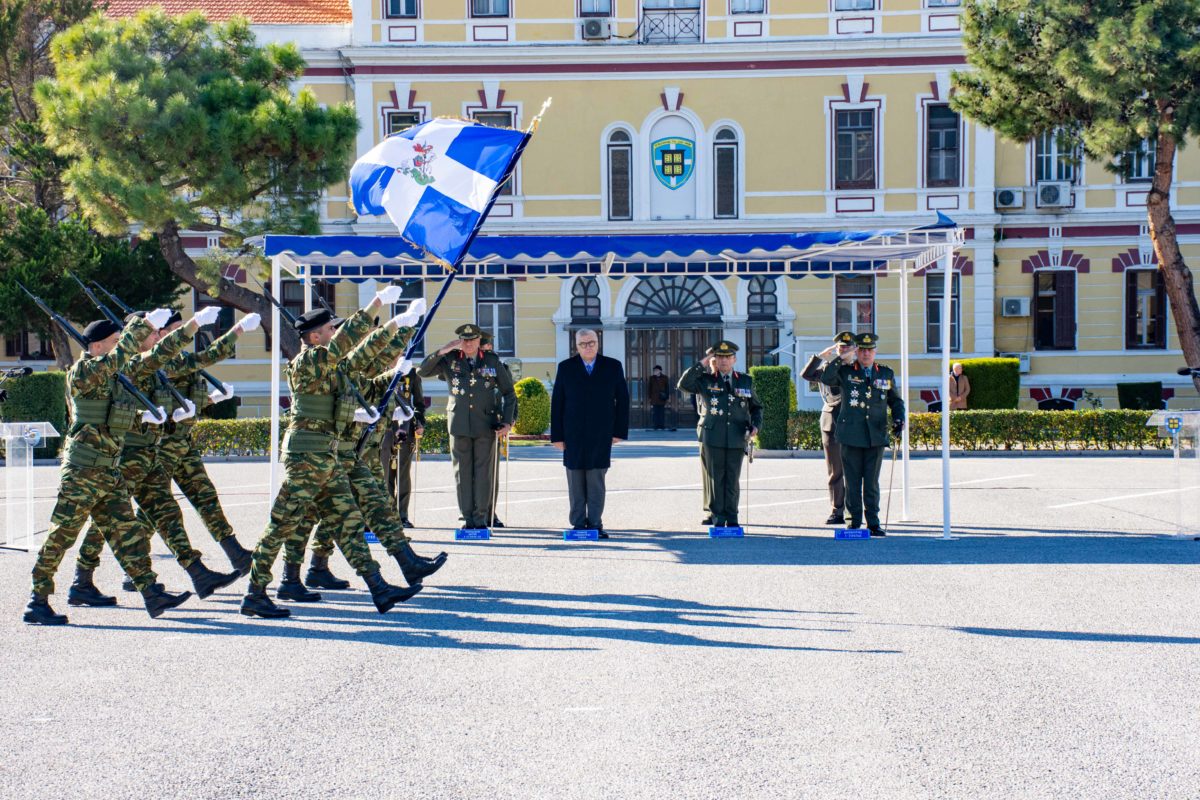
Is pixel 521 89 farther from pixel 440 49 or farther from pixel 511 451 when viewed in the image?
pixel 511 451

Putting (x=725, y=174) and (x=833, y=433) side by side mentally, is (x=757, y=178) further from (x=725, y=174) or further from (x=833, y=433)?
(x=833, y=433)

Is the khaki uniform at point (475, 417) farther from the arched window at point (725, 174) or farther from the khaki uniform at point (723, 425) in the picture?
the arched window at point (725, 174)

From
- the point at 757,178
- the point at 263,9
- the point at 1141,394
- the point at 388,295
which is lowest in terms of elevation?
the point at 1141,394

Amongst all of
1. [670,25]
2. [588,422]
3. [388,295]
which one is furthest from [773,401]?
[388,295]

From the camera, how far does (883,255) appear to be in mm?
13711

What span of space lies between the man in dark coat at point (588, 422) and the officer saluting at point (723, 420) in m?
0.69

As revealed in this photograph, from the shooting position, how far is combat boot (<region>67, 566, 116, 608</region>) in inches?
369

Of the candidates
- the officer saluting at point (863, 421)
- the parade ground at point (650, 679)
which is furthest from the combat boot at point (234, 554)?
the officer saluting at point (863, 421)

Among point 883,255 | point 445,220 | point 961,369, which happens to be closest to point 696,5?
point 961,369

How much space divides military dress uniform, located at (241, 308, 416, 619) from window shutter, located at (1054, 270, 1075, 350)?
27.4m

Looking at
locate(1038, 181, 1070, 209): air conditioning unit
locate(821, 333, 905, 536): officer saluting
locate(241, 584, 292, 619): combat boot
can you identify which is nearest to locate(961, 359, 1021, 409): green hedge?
locate(1038, 181, 1070, 209): air conditioning unit

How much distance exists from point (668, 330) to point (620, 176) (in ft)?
12.5

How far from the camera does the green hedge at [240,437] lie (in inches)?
973

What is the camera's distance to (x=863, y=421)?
41.8 feet
